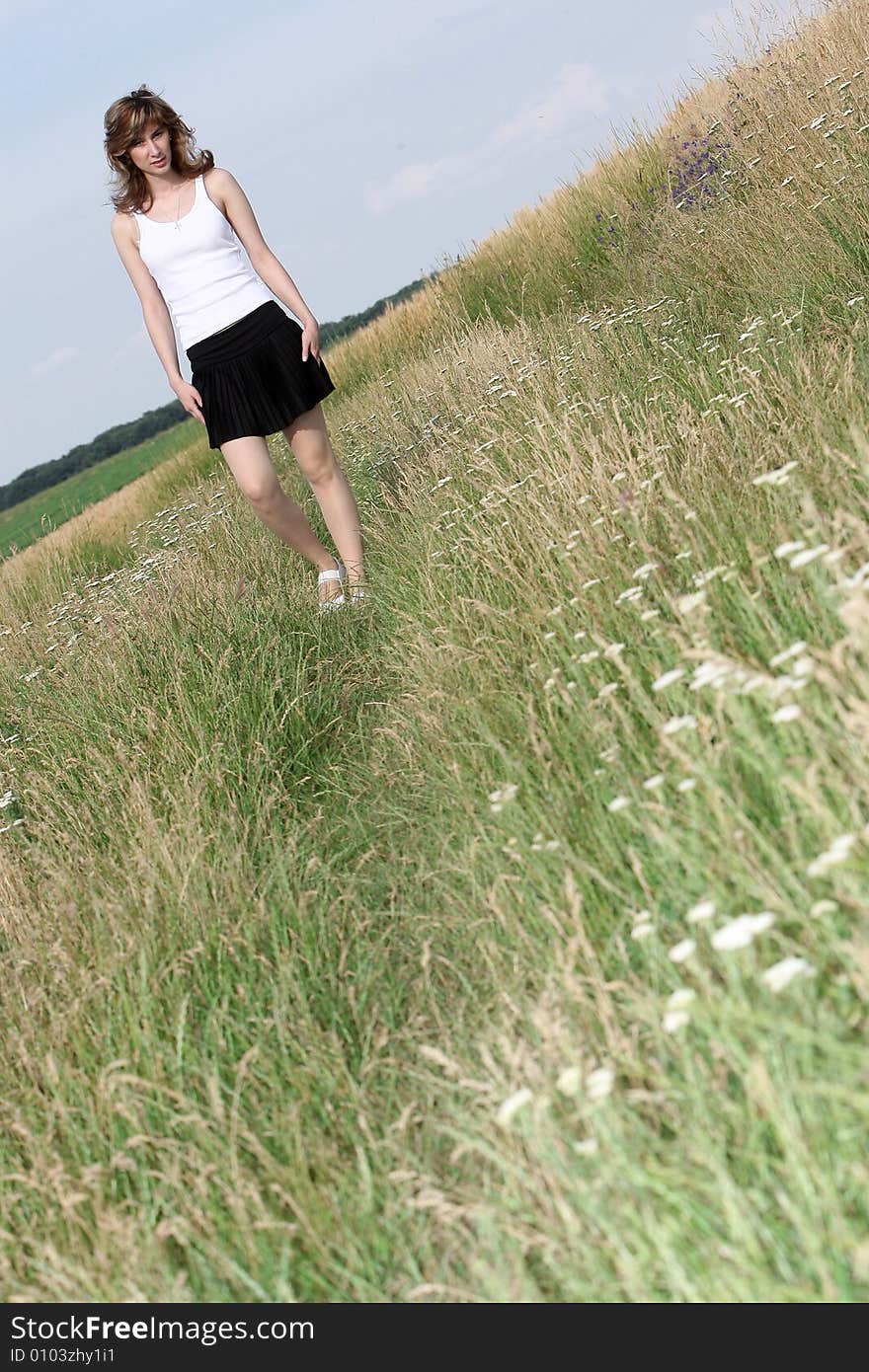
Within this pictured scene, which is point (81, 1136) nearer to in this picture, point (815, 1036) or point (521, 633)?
point (815, 1036)

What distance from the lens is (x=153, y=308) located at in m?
5.33

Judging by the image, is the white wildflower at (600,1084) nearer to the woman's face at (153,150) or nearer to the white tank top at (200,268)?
the white tank top at (200,268)

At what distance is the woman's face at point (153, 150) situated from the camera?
500 cm

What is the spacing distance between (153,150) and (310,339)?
3.13 feet

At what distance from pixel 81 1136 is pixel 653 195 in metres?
8.16

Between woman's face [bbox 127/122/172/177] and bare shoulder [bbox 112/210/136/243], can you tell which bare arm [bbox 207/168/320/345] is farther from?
bare shoulder [bbox 112/210/136/243]

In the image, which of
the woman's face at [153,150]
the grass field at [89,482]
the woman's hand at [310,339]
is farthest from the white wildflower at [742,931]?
the grass field at [89,482]

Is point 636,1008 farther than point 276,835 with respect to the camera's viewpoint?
No

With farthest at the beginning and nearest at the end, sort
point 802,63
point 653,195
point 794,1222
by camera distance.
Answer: point 653,195, point 802,63, point 794,1222

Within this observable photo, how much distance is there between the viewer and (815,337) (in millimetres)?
4902

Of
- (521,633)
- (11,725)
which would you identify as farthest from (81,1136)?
(11,725)

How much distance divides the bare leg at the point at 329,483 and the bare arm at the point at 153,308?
447 mm

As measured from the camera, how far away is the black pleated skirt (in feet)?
17.1

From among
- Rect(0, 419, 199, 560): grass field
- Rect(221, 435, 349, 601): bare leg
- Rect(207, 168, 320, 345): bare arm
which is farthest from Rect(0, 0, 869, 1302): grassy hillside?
Rect(0, 419, 199, 560): grass field
